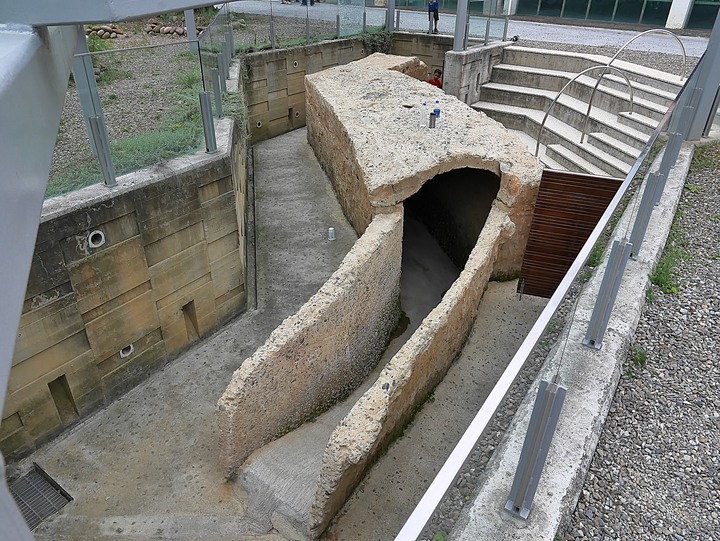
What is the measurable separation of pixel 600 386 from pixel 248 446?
384cm

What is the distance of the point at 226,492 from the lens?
589 cm

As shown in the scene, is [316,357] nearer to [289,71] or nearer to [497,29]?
[289,71]

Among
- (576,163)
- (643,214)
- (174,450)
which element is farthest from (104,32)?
(643,214)

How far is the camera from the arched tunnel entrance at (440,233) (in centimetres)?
994

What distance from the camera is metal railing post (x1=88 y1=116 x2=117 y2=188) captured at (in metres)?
6.20

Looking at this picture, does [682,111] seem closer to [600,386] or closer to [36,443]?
[600,386]

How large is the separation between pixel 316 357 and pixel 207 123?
367 centimetres

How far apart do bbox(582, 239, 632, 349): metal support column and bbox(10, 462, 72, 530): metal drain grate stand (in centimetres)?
561

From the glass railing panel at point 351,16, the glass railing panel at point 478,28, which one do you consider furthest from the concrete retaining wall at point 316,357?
the glass railing panel at point 351,16

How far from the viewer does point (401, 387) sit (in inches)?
219

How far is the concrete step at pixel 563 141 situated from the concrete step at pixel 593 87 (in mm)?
879

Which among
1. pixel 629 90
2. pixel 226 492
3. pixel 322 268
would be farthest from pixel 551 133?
pixel 226 492

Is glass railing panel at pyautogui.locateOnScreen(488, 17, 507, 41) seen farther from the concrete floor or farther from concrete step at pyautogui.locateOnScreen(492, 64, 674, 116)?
the concrete floor

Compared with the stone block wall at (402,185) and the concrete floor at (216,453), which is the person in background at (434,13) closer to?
the stone block wall at (402,185)
